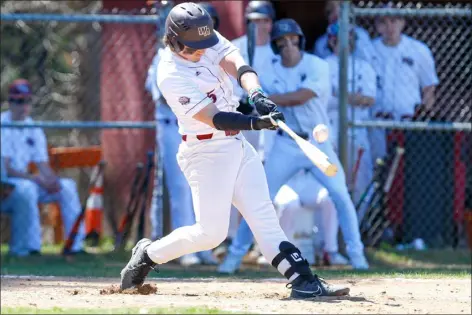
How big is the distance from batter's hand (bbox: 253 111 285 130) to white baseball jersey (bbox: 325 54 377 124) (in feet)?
12.9

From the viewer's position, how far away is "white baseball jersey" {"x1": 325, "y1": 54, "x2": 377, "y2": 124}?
10.2 m

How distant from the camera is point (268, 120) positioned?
6242 millimetres

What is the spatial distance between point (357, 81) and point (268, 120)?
169 inches

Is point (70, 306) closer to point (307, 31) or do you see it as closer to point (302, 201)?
point (302, 201)

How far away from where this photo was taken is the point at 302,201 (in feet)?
33.1

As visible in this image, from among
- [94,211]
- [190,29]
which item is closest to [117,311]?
[190,29]

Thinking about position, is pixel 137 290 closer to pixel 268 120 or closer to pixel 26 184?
pixel 268 120

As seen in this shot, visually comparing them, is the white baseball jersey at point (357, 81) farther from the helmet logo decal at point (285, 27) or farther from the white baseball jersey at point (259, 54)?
the helmet logo decal at point (285, 27)

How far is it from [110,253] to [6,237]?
376 cm

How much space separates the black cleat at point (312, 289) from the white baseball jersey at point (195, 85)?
3.48ft

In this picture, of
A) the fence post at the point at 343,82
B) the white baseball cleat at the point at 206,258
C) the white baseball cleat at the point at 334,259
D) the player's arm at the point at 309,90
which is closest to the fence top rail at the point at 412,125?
the fence post at the point at 343,82

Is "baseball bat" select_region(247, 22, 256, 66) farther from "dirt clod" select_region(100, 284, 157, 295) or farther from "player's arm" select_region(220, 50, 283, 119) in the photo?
"dirt clod" select_region(100, 284, 157, 295)

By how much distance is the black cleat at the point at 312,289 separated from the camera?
657cm

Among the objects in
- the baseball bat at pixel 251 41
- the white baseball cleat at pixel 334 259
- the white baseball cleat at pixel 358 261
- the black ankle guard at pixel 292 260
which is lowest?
the white baseball cleat at pixel 334 259
